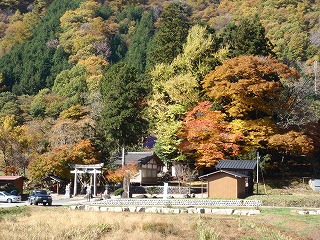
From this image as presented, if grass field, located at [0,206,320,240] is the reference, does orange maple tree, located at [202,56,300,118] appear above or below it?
above

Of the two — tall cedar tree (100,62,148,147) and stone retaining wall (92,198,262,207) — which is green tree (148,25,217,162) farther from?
stone retaining wall (92,198,262,207)

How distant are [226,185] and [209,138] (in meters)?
6.15

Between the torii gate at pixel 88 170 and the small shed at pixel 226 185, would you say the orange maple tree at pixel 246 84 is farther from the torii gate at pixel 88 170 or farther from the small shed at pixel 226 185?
the torii gate at pixel 88 170

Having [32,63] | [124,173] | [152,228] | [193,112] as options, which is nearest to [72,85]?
[32,63]

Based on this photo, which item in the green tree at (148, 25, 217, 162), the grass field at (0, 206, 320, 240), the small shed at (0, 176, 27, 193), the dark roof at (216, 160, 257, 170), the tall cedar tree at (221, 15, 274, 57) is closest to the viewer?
the grass field at (0, 206, 320, 240)

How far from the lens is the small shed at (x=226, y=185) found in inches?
1321

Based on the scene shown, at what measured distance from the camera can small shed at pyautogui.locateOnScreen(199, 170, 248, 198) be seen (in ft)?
110

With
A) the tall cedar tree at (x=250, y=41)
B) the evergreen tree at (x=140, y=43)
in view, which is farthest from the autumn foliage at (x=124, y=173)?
the evergreen tree at (x=140, y=43)

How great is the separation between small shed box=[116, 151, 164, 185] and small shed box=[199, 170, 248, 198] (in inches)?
423

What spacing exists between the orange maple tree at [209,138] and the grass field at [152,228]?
15.5 meters

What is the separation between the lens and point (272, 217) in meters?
23.4

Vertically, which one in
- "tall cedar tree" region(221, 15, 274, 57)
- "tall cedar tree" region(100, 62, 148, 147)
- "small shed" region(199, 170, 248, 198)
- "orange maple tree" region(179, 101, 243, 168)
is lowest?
"small shed" region(199, 170, 248, 198)

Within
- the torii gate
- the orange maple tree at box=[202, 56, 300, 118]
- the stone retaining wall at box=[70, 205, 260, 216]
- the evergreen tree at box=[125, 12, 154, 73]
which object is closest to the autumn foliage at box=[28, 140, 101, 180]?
the torii gate

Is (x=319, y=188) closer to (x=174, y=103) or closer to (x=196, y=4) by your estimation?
(x=174, y=103)
